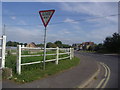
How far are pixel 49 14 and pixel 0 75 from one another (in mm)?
3741

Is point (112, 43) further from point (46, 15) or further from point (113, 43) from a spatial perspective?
point (46, 15)

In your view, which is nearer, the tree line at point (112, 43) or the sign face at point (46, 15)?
the sign face at point (46, 15)

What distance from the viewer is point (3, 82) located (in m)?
5.77

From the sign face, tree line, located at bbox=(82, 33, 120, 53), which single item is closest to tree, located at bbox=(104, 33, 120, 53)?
tree line, located at bbox=(82, 33, 120, 53)

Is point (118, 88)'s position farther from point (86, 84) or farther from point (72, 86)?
point (72, 86)

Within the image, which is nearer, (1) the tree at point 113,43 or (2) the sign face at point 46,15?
(2) the sign face at point 46,15

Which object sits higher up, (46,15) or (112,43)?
(46,15)

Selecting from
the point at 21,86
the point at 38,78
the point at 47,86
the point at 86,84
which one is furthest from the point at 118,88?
the point at 21,86

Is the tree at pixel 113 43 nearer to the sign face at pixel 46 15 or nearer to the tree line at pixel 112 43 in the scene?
the tree line at pixel 112 43

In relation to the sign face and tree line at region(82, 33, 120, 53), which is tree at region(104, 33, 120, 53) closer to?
tree line at region(82, 33, 120, 53)

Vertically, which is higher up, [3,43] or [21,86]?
[3,43]

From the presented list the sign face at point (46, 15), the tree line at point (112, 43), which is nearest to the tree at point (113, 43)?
the tree line at point (112, 43)

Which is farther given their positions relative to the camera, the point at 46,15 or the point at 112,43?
the point at 112,43

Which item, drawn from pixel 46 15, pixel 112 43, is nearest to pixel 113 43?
pixel 112 43
